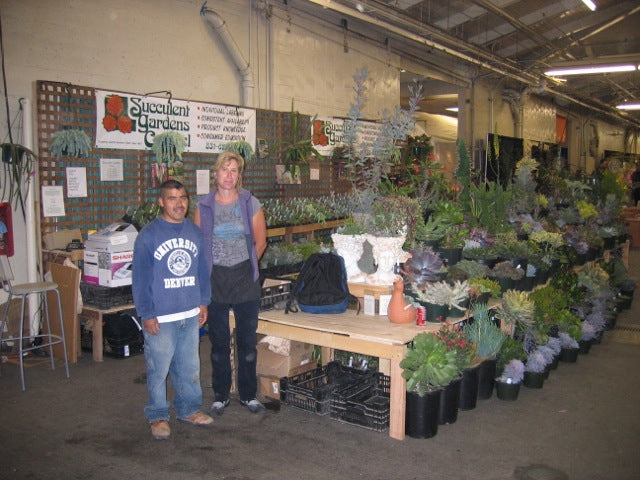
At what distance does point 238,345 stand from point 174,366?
0.45 meters

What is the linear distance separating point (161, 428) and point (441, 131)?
43.7 ft

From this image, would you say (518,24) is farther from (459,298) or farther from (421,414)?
(421,414)

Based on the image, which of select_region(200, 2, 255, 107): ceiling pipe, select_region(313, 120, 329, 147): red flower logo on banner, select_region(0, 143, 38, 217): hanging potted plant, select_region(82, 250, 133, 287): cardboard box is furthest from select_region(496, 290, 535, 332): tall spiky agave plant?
select_region(313, 120, 329, 147): red flower logo on banner

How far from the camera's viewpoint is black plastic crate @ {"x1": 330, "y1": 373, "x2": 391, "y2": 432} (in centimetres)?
373

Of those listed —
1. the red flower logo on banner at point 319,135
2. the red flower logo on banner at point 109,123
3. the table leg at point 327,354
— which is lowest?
the table leg at point 327,354

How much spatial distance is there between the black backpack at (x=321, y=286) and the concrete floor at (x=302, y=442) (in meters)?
0.73

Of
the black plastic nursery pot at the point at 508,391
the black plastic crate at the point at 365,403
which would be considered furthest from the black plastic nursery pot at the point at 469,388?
the black plastic crate at the point at 365,403

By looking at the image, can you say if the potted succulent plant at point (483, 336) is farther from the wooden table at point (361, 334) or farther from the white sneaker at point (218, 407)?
the white sneaker at point (218, 407)

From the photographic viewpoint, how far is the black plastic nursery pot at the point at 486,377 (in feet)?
13.9

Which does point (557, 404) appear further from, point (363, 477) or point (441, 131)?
point (441, 131)

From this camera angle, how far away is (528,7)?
10656 millimetres

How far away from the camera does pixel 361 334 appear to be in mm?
3682

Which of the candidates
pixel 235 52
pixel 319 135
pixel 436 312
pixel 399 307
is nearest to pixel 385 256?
pixel 399 307

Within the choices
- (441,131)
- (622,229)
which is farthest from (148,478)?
(441,131)
